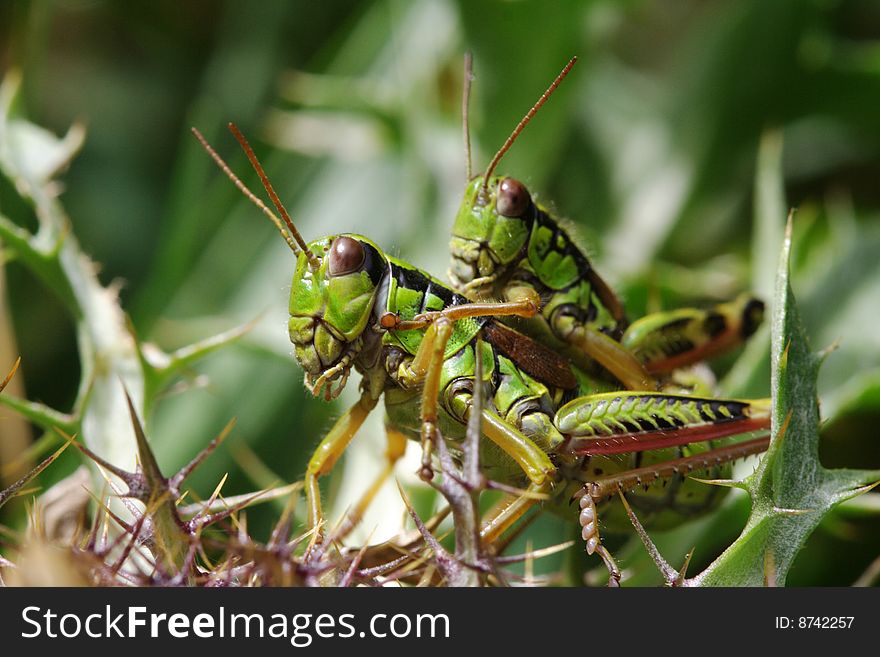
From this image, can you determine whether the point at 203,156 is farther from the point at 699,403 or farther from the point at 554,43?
the point at 699,403

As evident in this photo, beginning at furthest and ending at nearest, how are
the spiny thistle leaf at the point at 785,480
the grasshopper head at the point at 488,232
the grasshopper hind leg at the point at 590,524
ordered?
the grasshopper head at the point at 488,232 → the grasshopper hind leg at the point at 590,524 → the spiny thistle leaf at the point at 785,480

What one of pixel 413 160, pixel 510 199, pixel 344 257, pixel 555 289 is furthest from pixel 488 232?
pixel 413 160

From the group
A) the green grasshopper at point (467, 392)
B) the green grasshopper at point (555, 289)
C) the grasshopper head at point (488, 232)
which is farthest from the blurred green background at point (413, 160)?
the grasshopper head at point (488, 232)

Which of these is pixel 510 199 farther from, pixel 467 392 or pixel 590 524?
pixel 590 524

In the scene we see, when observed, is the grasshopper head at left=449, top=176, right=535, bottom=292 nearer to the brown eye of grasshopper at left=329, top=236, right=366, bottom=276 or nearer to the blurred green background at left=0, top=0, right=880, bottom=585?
the brown eye of grasshopper at left=329, top=236, right=366, bottom=276

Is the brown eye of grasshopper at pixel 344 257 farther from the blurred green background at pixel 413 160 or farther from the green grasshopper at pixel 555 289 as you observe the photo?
the blurred green background at pixel 413 160

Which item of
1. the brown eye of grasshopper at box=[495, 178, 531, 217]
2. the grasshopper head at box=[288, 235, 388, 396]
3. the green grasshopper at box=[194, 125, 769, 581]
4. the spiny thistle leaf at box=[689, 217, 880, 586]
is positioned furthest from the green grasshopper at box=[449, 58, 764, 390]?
the spiny thistle leaf at box=[689, 217, 880, 586]
